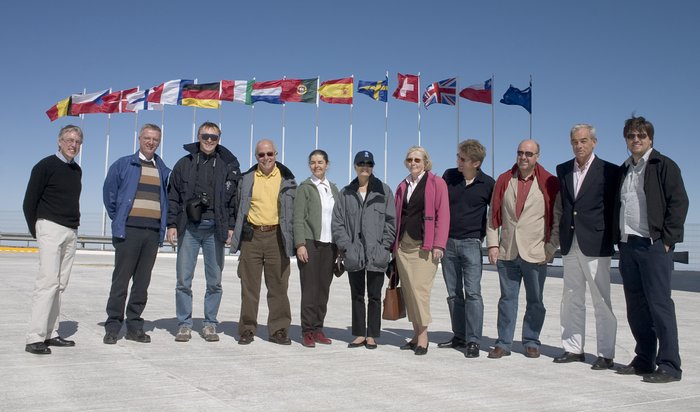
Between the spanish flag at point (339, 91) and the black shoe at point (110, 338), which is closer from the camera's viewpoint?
the black shoe at point (110, 338)

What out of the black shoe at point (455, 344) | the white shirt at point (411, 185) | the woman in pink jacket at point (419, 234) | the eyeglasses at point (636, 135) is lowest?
the black shoe at point (455, 344)

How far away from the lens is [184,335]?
6.20 m

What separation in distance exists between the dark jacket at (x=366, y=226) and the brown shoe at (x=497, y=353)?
1269 millimetres

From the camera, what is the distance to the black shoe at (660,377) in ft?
15.9

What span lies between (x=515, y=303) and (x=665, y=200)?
5.41ft

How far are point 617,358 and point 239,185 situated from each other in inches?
158

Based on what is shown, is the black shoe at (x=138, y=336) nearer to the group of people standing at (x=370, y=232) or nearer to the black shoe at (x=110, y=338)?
the group of people standing at (x=370, y=232)

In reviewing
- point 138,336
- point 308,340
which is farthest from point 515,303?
point 138,336

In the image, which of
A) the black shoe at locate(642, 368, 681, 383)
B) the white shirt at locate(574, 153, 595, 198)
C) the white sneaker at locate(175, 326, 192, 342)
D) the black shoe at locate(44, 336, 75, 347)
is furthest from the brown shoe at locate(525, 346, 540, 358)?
the black shoe at locate(44, 336, 75, 347)

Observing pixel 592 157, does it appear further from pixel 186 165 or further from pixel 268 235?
pixel 186 165

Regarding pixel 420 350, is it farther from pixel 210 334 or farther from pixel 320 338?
pixel 210 334

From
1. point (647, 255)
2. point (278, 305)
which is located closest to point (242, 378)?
point (278, 305)

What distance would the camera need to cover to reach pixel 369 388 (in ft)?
14.6

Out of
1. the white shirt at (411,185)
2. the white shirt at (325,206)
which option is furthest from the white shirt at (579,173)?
the white shirt at (325,206)
